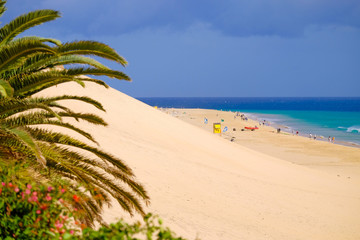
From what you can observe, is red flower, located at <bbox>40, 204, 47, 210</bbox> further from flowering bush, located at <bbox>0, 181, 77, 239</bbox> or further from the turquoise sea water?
the turquoise sea water

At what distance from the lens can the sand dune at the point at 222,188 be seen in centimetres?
1039

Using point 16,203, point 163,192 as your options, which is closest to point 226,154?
point 163,192

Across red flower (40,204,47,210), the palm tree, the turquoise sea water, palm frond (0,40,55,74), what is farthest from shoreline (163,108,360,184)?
red flower (40,204,47,210)

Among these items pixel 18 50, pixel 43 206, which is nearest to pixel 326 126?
pixel 18 50

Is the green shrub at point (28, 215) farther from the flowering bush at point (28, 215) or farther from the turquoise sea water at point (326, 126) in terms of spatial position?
the turquoise sea water at point (326, 126)

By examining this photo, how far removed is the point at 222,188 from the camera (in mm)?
13508

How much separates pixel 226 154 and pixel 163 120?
19.4 feet

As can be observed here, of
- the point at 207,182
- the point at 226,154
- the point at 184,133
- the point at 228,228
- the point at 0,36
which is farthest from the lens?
the point at 184,133

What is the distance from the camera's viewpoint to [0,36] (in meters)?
5.17

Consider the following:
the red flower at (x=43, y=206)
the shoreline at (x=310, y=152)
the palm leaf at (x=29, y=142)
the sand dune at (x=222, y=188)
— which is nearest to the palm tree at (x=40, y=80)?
the palm leaf at (x=29, y=142)

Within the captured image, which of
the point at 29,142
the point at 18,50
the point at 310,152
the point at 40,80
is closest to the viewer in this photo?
the point at 29,142

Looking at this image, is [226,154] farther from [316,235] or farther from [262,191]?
[316,235]

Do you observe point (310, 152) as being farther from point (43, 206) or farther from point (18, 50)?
point (43, 206)

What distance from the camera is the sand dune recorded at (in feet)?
34.1
